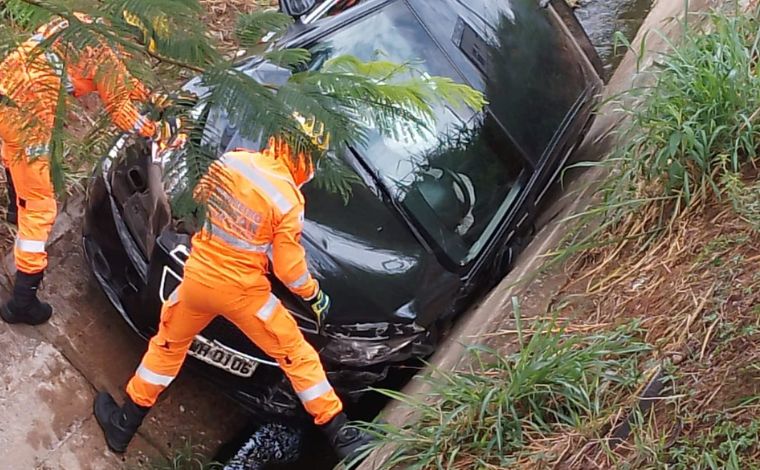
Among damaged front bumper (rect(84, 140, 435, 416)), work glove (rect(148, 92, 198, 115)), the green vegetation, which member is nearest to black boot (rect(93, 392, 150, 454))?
damaged front bumper (rect(84, 140, 435, 416))

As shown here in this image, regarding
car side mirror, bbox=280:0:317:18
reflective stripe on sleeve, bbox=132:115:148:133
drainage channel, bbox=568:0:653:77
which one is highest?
reflective stripe on sleeve, bbox=132:115:148:133

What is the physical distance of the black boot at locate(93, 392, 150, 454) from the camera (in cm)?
406

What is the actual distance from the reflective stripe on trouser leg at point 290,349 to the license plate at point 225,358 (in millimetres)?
153

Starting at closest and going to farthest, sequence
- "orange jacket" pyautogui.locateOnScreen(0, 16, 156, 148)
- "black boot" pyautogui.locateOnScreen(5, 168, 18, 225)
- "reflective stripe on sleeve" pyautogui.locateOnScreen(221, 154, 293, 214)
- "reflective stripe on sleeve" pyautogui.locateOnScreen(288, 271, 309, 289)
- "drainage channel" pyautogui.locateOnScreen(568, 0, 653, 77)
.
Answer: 1. "orange jacket" pyautogui.locateOnScreen(0, 16, 156, 148)
2. "reflective stripe on sleeve" pyautogui.locateOnScreen(221, 154, 293, 214)
3. "reflective stripe on sleeve" pyautogui.locateOnScreen(288, 271, 309, 289)
4. "black boot" pyautogui.locateOnScreen(5, 168, 18, 225)
5. "drainage channel" pyautogui.locateOnScreen(568, 0, 653, 77)

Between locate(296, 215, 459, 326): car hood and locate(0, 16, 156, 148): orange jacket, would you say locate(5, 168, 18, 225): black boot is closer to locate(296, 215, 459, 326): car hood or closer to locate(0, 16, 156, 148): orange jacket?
locate(296, 215, 459, 326): car hood

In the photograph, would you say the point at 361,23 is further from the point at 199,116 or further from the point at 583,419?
the point at 199,116

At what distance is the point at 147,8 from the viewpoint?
205cm

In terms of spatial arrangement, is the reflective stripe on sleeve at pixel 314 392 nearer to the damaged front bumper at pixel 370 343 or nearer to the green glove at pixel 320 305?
the damaged front bumper at pixel 370 343

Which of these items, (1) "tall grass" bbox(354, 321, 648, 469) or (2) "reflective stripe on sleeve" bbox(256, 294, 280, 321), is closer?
(1) "tall grass" bbox(354, 321, 648, 469)

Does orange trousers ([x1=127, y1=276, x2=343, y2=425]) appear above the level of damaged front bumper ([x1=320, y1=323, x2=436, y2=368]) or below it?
above

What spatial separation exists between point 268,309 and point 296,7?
147 cm

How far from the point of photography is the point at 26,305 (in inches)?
169

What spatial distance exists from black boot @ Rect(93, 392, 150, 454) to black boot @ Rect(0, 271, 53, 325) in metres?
0.47

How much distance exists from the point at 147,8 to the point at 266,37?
55cm
